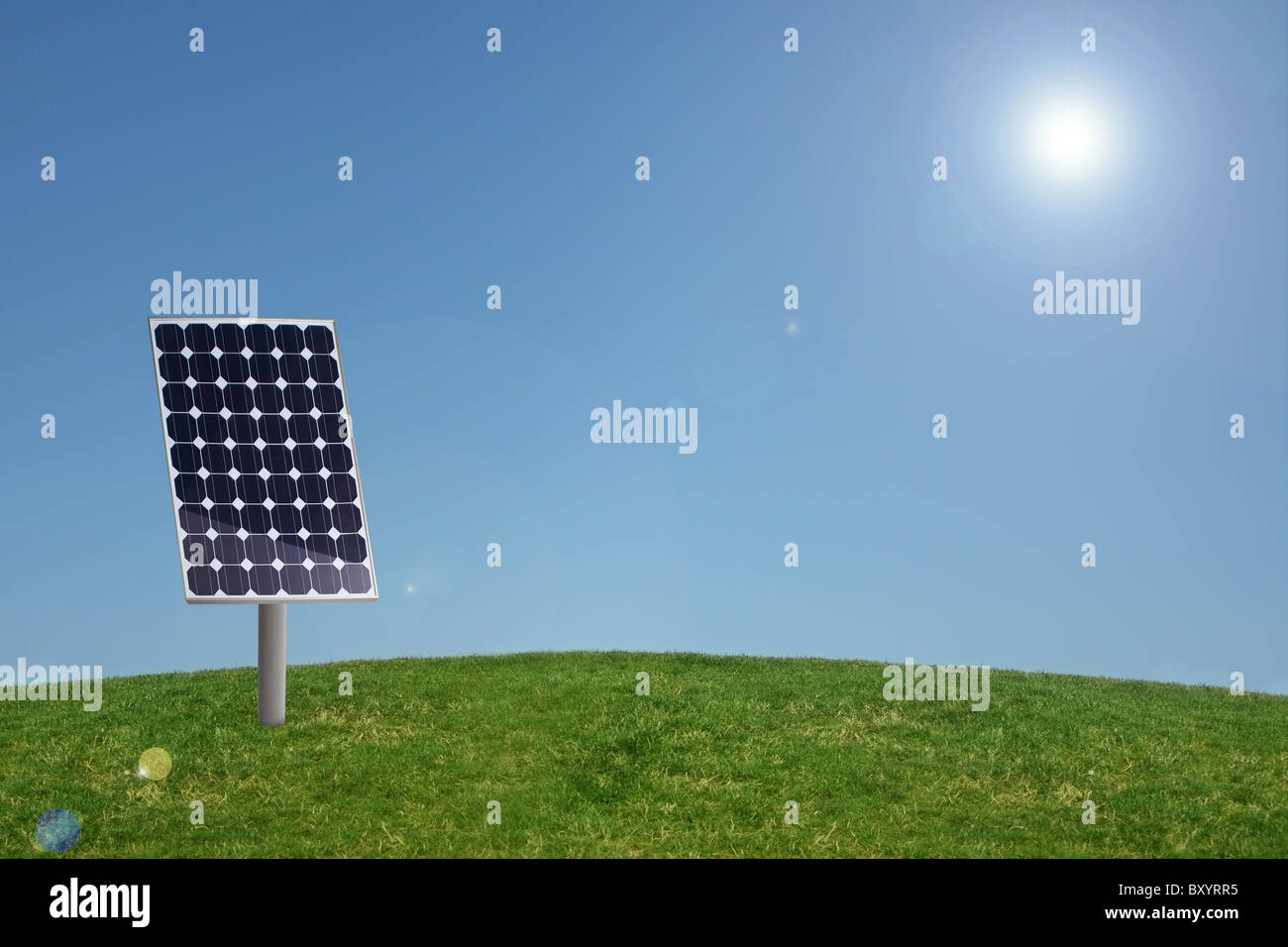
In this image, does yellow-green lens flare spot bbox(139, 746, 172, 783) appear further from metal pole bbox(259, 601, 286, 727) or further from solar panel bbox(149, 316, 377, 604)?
solar panel bbox(149, 316, 377, 604)

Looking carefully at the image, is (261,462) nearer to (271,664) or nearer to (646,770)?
(271,664)

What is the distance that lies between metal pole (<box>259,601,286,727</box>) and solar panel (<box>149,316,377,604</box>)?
777 millimetres

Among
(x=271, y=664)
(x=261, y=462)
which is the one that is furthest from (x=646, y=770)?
(x=261, y=462)

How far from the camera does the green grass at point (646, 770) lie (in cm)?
1510

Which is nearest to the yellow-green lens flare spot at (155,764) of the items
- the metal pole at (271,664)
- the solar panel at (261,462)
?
the metal pole at (271,664)

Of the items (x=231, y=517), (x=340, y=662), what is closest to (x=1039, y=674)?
(x=340, y=662)

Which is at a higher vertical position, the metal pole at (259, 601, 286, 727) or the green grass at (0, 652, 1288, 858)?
the metal pole at (259, 601, 286, 727)

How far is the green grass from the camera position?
15.1m

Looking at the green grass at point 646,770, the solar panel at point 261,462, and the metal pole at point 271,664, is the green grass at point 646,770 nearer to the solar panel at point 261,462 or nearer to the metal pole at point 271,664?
the metal pole at point 271,664

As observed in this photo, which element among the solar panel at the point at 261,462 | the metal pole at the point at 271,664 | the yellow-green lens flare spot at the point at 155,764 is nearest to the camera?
the yellow-green lens flare spot at the point at 155,764

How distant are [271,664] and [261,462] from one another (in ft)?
12.5

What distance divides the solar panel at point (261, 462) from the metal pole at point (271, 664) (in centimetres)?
78

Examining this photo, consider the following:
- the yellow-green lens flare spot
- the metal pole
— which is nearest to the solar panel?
the metal pole
